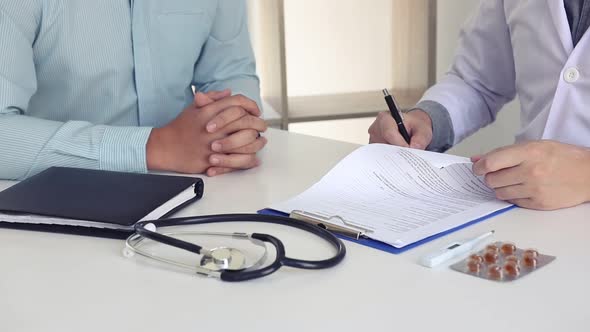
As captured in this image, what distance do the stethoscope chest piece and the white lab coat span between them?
2.38 ft

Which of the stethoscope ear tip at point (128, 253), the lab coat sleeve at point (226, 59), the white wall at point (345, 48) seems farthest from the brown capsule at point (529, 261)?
the white wall at point (345, 48)

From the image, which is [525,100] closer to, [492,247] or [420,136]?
[420,136]

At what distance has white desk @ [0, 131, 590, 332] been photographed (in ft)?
2.45

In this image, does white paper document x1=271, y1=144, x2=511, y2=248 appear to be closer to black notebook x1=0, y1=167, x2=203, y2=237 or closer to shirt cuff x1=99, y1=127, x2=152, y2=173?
black notebook x1=0, y1=167, x2=203, y2=237

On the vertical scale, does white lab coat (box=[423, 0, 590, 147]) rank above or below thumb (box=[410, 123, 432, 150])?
above

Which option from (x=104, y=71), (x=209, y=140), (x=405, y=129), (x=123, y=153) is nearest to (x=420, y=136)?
(x=405, y=129)

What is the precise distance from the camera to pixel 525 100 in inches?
60.1

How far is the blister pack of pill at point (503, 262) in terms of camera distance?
0.84 m

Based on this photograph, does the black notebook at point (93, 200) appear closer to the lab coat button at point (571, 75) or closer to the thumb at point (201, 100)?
the thumb at point (201, 100)

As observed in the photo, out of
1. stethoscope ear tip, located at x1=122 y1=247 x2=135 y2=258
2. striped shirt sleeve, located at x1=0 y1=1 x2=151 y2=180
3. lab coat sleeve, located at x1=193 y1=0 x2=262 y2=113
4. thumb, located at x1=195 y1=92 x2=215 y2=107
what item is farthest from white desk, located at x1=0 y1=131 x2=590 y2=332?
lab coat sleeve, located at x1=193 y1=0 x2=262 y2=113

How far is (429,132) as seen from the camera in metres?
1.47

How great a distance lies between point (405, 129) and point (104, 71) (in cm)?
62

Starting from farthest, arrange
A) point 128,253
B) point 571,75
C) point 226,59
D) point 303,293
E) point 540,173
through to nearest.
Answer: point 226,59, point 571,75, point 540,173, point 128,253, point 303,293

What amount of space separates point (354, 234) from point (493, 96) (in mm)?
822
